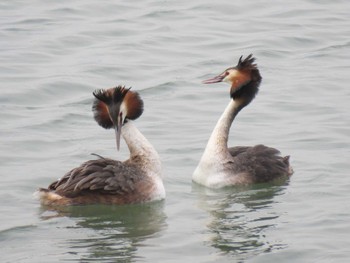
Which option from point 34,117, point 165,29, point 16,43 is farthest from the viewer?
point 165,29

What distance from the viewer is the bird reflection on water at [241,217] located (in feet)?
36.9

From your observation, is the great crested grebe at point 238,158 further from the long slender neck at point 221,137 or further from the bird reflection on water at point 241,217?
the bird reflection on water at point 241,217

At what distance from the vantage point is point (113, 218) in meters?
12.3

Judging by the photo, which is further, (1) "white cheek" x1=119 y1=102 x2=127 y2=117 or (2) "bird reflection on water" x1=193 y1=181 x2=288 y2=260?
(1) "white cheek" x1=119 y1=102 x2=127 y2=117

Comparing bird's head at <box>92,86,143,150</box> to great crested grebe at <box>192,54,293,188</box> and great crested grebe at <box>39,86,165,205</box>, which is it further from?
great crested grebe at <box>192,54,293,188</box>

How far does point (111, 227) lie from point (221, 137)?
2.32 metres

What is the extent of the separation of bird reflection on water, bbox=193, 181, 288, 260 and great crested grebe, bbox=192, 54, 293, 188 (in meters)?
0.11

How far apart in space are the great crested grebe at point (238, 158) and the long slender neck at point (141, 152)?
0.84m

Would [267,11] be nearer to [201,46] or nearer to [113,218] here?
[201,46]

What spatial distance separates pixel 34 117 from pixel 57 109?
1.82 feet

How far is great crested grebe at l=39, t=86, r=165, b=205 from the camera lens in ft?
40.4

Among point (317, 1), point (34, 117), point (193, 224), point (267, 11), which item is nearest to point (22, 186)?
point (193, 224)

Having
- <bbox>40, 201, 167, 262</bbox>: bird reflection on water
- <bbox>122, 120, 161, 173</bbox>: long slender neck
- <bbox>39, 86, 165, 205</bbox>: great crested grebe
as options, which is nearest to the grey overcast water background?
<bbox>40, 201, 167, 262</bbox>: bird reflection on water

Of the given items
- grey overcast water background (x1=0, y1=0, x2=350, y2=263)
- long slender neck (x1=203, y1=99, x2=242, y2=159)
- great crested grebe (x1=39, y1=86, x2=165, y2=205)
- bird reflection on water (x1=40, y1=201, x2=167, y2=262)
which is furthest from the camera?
long slender neck (x1=203, y1=99, x2=242, y2=159)
